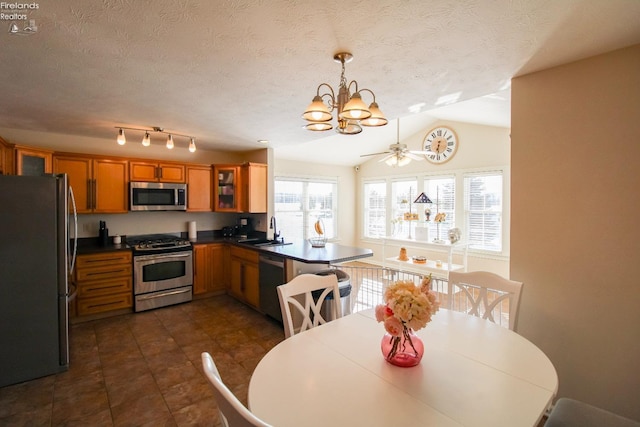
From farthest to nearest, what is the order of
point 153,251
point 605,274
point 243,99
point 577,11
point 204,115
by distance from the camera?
1. point 153,251
2. point 204,115
3. point 243,99
4. point 605,274
5. point 577,11

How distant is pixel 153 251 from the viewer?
4.02 metres

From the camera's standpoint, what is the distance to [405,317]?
1220 millimetres

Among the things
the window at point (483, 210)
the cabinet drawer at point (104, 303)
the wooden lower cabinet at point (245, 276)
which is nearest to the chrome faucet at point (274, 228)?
the wooden lower cabinet at point (245, 276)

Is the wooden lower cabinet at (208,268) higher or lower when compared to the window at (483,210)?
lower

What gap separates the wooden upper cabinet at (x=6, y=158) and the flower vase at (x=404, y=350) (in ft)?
13.6

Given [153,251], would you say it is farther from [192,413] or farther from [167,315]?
[192,413]

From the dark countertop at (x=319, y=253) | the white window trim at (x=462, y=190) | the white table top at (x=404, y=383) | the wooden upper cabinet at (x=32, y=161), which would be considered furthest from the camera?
the white window trim at (x=462, y=190)

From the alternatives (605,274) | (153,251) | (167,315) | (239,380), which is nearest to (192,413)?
(239,380)

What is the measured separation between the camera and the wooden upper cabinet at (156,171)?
4195 millimetres

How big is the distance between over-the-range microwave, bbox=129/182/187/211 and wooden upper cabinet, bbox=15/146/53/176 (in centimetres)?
88

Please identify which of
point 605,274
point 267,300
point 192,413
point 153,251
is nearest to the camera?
point 605,274

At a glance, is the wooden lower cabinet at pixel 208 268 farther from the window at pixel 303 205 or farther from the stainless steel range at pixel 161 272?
the window at pixel 303 205

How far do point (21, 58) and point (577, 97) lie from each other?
11.8 ft

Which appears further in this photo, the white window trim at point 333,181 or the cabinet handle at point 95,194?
the white window trim at point 333,181
